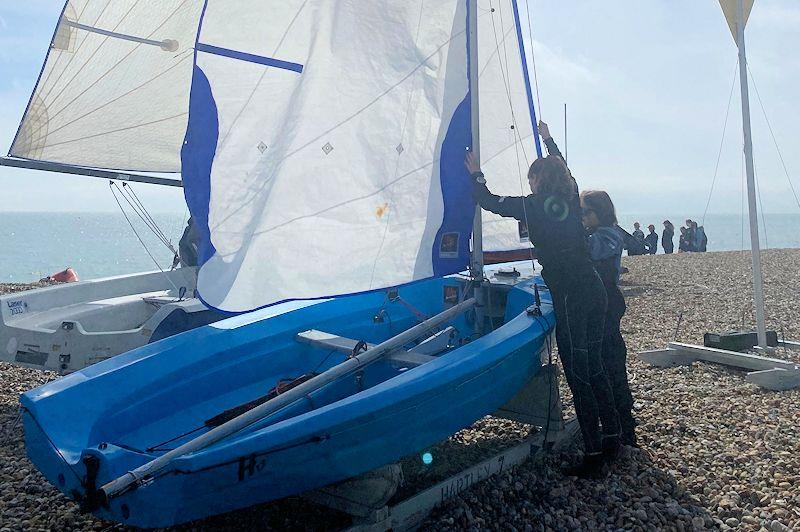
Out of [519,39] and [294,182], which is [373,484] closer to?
[294,182]

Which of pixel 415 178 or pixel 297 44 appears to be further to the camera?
pixel 415 178

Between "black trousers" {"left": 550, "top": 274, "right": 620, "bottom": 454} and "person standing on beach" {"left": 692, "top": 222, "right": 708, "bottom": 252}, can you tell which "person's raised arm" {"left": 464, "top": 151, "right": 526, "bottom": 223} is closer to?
"black trousers" {"left": 550, "top": 274, "right": 620, "bottom": 454}

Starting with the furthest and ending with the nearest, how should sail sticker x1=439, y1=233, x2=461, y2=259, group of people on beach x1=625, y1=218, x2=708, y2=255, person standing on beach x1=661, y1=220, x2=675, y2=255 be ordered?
group of people on beach x1=625, y1=218, x2=708, y2=255
person standing on beach x1=661, y1=220, x2=675, y2=255
sail sticker x1=439, y1=233, x2=461, y2=259

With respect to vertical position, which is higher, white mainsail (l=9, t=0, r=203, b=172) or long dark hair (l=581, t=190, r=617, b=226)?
white mainsail (l=9, t=0, r=203, b=172)

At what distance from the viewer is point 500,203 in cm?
445

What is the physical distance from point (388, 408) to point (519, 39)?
3.67 metres

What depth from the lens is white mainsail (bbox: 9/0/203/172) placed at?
7957 millimetres

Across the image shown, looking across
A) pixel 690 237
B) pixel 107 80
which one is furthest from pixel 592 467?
pixel 690 237

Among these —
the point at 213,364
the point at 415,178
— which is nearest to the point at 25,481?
the point at 213,364

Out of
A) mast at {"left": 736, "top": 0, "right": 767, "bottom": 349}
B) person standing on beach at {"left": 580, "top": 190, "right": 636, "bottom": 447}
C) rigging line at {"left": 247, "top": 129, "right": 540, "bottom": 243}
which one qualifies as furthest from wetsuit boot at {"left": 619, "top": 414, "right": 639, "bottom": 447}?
mast at {"left": 736, "top": 0, "right": 767, "bottom": 349}

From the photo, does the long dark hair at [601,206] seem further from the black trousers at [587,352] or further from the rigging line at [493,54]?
the rigging line at [493,54]

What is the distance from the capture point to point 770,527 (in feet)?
12.3

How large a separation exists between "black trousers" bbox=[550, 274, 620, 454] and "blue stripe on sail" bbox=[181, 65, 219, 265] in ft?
7.37

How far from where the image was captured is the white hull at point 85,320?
19.9 ft
